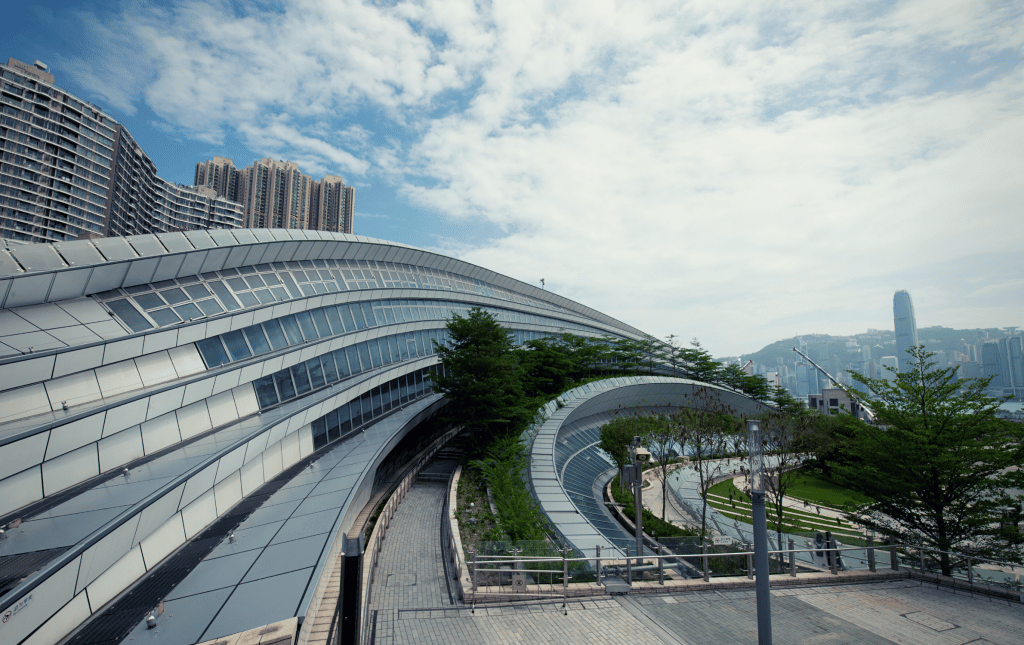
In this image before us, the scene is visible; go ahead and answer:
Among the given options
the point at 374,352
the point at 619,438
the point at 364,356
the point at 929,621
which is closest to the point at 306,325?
→ the point at 364,356

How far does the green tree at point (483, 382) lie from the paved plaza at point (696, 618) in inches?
464

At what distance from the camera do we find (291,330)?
20.1m

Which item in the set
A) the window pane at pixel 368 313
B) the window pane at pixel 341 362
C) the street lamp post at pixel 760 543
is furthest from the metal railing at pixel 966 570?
the window pane at pixel 368 313

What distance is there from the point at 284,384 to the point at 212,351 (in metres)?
3.10

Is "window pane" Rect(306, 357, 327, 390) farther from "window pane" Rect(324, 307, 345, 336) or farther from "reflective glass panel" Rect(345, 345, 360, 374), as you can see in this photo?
"window pane" Rect(324, 307, 345, 336)

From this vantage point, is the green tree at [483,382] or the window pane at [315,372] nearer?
the window pane at [315,372]

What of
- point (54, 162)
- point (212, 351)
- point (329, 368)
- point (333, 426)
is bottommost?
point (333, 426)

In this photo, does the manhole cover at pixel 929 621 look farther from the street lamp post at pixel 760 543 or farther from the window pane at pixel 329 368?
the window pane at pixel 329 368

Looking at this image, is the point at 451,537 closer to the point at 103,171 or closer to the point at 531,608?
the point at 531,608

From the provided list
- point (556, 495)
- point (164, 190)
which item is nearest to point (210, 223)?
point (164, 190)

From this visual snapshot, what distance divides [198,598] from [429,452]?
71.6 ft

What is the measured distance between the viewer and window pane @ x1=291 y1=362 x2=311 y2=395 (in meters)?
19.0

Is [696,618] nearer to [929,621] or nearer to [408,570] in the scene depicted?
[929,621]

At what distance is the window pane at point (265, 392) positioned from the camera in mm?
16969
